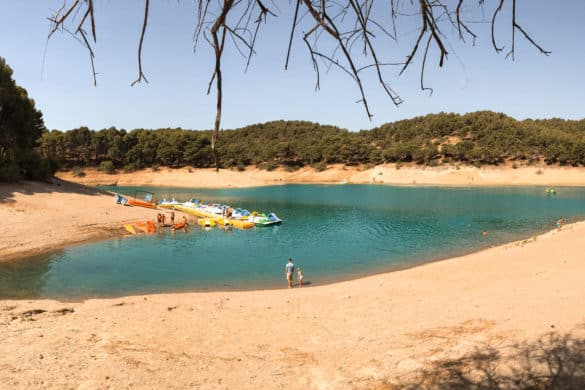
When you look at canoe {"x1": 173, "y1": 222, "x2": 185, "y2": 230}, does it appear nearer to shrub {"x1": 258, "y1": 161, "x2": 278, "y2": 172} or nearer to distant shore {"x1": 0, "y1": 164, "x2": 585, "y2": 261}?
distant shore {"x1": 0, "y1": 164, "x2": 585, "y2": 261}

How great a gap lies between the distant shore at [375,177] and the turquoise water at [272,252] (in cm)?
5162

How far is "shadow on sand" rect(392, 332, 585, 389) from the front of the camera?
629 centimetres

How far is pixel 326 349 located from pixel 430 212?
42.7 metres

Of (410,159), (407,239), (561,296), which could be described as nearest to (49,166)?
(407,239)

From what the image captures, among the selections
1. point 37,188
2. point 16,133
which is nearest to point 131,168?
point 16,133

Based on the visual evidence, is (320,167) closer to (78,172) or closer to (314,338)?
(78,172)

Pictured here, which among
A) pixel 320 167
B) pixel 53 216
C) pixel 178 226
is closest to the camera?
pixel 53 216

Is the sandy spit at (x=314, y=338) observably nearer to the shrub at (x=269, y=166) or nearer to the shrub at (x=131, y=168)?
the shrub at (x=131, y=168)

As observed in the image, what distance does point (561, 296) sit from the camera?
1180 centimetres

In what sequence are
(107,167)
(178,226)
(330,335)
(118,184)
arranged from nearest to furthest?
(330,335)
(178,226)
(118,184)
(107,167)

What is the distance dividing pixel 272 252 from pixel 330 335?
17.1 meters

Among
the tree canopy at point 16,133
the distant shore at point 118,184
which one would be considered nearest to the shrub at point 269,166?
the distant shore at point 118,184

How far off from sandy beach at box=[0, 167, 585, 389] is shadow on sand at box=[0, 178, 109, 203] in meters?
24.2

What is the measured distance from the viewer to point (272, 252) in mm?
27453
